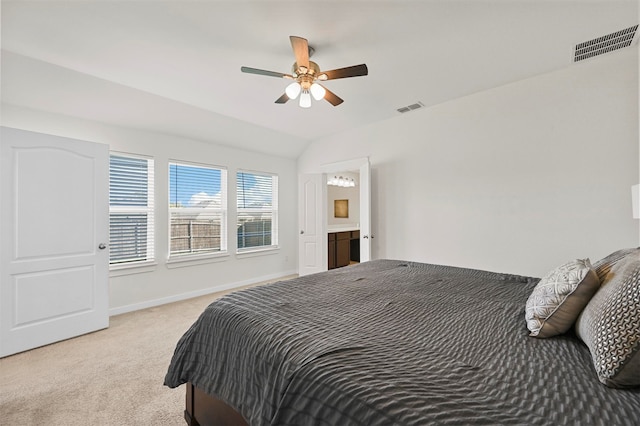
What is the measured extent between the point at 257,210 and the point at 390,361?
4.65 metres

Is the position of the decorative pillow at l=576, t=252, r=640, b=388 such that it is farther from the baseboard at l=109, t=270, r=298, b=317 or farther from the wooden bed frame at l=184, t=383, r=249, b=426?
the baseboard at l=109, t=270, r=298, b=317

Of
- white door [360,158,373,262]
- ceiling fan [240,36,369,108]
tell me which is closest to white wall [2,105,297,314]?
white door [360,158,373,262]

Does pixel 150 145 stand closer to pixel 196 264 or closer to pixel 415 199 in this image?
pixel 196 264

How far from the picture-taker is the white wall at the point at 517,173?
102 inches

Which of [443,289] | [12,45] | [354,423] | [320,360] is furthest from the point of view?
[12,45]

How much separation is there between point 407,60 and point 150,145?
3.43 metres

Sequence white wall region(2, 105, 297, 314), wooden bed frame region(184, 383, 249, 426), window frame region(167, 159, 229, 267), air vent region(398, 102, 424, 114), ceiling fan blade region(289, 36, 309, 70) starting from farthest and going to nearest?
window frame region(167, 159, 229, 267)
air vent region(398, 102, 424, 114)
white wall region(2, 105, 297, 314)
ceiling fan blade region(289, 36, 309, 70)
wooden bed frame region(184, 383, 249, 426)

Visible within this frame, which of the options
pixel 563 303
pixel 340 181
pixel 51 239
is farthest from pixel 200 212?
pixel 563 303

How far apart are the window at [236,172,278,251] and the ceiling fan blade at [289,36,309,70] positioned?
310 centimetres

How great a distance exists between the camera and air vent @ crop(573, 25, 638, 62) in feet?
7.45

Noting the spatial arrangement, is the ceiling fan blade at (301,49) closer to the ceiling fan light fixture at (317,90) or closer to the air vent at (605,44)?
the ceiling fan light fixture at (317,90)

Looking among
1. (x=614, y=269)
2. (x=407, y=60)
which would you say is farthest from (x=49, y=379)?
(x=407, y=60)

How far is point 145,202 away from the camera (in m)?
3.90

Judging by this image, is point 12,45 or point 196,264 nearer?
point 12,45
